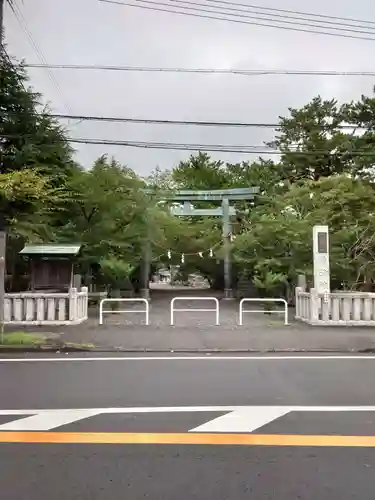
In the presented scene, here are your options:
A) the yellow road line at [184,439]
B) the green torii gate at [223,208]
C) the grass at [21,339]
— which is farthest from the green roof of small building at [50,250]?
the green torii gate at [223,208]

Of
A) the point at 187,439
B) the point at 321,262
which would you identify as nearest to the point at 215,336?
the point at 321,262

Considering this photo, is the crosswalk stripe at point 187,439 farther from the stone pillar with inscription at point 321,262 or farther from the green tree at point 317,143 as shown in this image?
the green tree at point 317,143

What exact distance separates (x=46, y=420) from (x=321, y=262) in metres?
11.7

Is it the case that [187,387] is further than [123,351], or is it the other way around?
[123,351]

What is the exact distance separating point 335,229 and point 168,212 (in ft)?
33.1

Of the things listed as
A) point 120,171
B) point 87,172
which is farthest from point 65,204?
→ point 120,171

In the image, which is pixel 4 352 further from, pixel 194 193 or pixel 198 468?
pixel 194 193

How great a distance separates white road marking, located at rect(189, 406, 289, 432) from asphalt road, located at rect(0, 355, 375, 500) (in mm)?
12

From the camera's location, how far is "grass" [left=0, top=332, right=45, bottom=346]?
1146 cm

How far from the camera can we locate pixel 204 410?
6168 mm

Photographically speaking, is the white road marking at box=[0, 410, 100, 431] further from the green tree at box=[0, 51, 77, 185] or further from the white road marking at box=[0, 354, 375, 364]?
the green tree at box=[0, 51, 77, 185]

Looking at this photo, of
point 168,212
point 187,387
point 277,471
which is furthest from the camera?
point 168,212

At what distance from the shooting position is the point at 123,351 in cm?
1118

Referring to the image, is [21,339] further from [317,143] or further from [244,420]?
[317,143]
